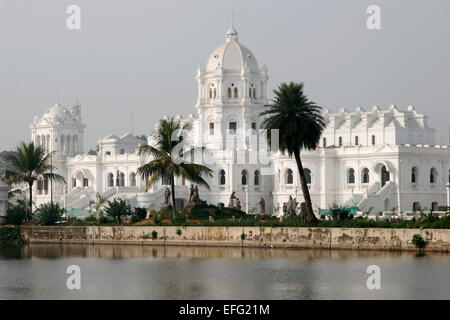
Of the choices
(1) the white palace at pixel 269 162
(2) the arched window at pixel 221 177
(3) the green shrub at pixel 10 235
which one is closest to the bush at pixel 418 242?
(3) the green shrub at pixel 10 235

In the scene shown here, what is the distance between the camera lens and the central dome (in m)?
93.1

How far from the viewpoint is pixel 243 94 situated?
93125mm

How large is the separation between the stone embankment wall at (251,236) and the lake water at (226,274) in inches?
37.8

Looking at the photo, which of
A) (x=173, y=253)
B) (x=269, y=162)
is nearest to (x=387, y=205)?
(x=269, y=162)

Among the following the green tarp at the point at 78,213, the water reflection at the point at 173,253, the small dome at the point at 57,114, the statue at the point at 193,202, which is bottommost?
the water reflection at the point at 173,253

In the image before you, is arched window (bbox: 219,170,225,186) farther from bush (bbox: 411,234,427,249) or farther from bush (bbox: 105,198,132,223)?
bush (bbox: 411,234,427,249)

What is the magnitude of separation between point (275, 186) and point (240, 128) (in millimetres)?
9075

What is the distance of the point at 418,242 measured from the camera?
44.1 meters

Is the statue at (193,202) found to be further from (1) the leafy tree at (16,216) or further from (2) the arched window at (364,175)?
(2) the arched window at (364,175)

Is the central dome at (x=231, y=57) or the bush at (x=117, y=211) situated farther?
the central dome at (x=231, y=57)

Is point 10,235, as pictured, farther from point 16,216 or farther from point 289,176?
point 289,176

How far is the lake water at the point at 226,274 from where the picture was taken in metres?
33.2

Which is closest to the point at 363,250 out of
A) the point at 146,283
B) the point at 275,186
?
the point at 146,283
